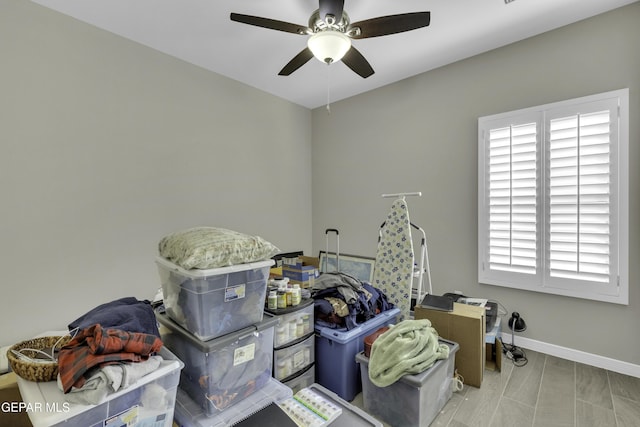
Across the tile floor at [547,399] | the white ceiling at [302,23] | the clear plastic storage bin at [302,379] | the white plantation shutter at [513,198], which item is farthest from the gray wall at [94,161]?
the white plantation shutter at [513,198]

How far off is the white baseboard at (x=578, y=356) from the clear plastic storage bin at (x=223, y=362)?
236cm

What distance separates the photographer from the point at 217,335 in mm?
1409

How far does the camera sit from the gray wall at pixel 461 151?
2.20 metres

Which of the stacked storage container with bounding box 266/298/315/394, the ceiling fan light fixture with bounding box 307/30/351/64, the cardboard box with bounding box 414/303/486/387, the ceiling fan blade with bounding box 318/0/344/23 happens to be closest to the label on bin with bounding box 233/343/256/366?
the stacked storage container with bounding box 266/298/315/394

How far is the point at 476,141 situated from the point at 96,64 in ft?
11.3

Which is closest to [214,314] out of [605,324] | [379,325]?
[379,325]

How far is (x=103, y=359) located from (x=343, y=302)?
1415mm

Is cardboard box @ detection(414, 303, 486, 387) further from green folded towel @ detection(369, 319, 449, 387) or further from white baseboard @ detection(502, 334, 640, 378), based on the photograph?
white baseboard @ detection(502, 334, 640, 378)

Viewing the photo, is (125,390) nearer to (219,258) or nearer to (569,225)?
(219,258)

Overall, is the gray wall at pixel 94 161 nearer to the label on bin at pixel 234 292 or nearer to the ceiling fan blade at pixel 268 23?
the ceiling fan blade at pixel 268 23

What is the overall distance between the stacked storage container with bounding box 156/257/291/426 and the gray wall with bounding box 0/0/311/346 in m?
1.24

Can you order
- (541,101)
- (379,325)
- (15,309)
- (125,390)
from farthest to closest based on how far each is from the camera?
(541,101) → (379,325) → (15,309) → (125,390)

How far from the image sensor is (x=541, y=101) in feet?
8.18

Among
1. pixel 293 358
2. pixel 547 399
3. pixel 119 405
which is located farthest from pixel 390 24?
pixel 547 399
